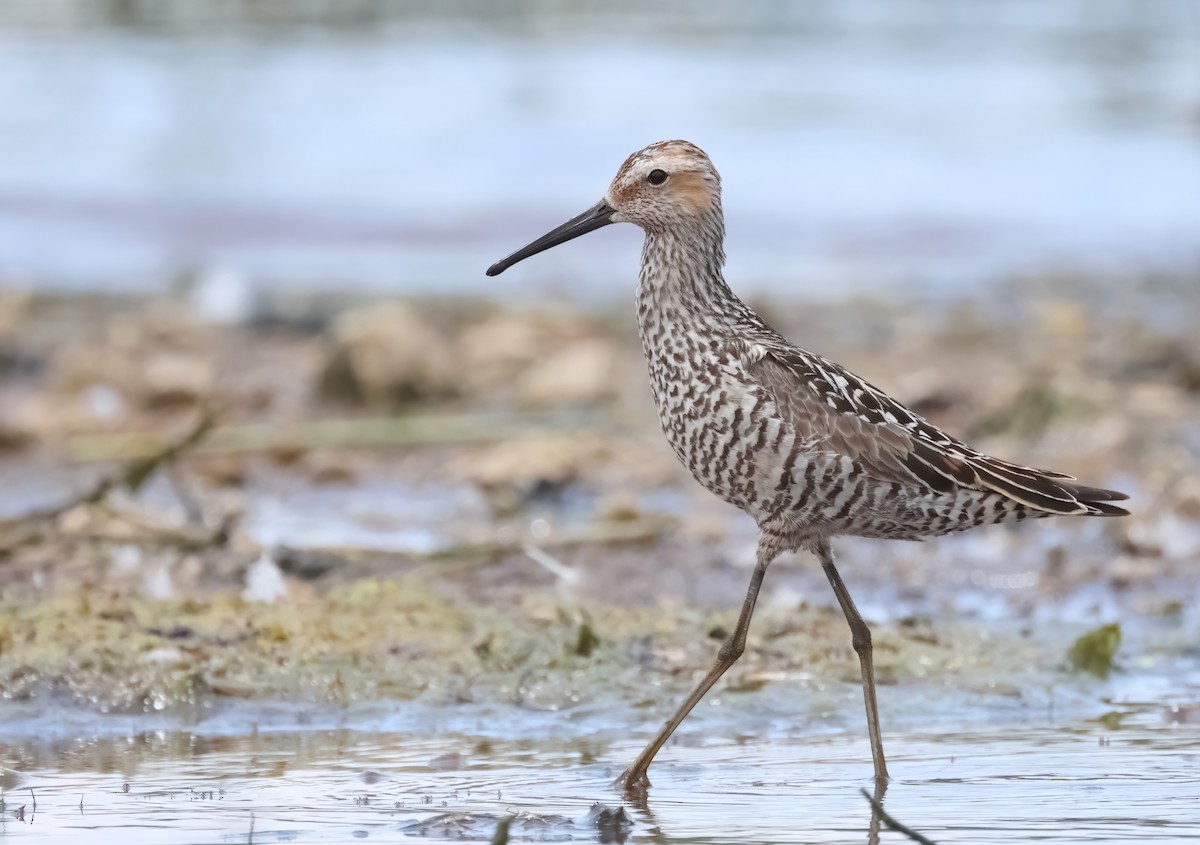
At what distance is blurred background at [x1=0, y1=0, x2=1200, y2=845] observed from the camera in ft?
18.4

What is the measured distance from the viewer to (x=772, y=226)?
17594 mm

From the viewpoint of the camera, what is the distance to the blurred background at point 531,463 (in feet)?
18.4

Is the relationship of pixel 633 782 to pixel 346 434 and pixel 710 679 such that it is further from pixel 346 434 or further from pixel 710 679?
pixel 346 434

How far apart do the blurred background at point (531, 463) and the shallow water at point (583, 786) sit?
21 mm

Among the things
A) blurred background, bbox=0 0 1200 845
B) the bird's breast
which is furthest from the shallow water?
the bird's breast

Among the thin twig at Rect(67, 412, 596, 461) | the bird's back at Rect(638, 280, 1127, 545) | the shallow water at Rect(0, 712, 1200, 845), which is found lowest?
the shallow water at Rect(0, 712, 1200, 845)

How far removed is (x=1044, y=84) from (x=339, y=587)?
19212 mm

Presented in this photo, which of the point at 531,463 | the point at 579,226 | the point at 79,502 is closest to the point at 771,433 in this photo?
the point at 579,226

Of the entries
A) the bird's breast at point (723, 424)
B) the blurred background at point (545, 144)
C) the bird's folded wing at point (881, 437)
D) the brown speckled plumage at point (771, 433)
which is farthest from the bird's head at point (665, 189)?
the blurred background at point (545, 144)

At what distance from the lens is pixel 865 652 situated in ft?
19.2

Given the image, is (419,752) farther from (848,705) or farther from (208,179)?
(208,179)

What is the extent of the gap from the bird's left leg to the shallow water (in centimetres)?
8

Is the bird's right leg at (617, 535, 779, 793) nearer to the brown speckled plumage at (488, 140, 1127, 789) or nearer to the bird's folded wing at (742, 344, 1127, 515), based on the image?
the brown speckled plumage at (488, 140, 1127, 789)

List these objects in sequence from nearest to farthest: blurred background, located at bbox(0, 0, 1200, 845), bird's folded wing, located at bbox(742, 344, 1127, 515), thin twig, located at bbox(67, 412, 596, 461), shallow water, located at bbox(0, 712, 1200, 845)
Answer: shallow water, located at bbox(0, 712, 1200, 845), bird's folded wing, located at bbox(742, 344, 1127, 515), blurred background, located at bbox(0, 0, 1200, 845), thin twig, located at bbox(67, 412, 596, 461)
